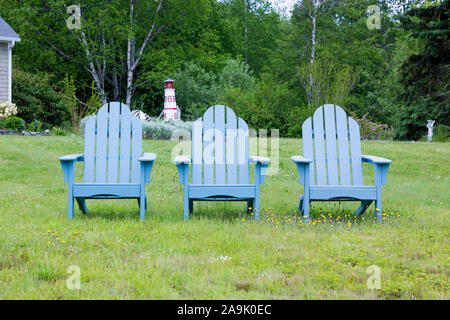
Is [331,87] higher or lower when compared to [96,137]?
higher

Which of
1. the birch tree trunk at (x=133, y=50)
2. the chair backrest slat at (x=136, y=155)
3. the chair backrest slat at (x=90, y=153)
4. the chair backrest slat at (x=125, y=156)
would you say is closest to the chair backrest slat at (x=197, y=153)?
the chair backrest slat at (x=136, y=155)

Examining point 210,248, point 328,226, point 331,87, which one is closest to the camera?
point 210,248

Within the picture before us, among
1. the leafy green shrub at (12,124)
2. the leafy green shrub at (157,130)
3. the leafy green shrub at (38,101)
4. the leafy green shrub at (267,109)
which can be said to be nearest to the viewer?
the leafy green shrub at (12,124)

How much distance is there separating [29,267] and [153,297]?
3.17ft

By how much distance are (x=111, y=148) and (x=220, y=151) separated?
1.17m

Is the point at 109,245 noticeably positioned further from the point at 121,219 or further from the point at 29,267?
the point at 121,219

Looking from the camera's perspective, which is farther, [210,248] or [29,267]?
[210,248]

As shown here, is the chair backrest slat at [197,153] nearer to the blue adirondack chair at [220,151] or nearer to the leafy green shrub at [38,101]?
the blue adirondack chair at [220,151]

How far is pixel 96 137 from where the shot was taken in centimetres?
496

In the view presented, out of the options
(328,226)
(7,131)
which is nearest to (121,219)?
(328,226)

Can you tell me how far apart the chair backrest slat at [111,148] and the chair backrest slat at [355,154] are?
2.31m

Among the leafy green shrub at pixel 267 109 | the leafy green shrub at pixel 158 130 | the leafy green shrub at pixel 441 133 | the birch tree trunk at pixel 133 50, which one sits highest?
the birch tree trunk at pixel 133 50

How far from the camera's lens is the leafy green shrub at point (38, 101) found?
595 inches

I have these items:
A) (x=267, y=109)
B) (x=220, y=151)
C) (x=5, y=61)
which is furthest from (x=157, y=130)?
(x=220, y=151)
